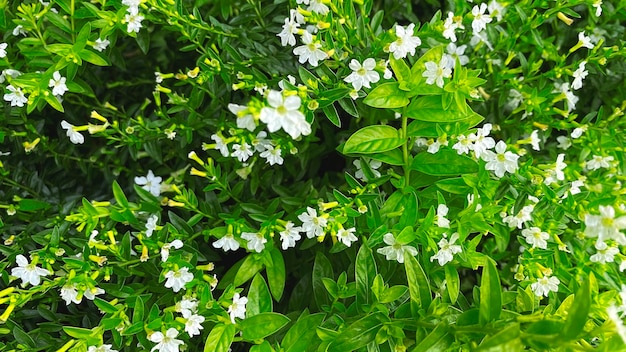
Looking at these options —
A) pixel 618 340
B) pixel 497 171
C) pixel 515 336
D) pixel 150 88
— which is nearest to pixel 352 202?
pixel 497 171

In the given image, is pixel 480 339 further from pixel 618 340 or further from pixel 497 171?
pixel 497 171

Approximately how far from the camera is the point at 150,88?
189 centimetres

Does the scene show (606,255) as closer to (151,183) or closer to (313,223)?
(313,223)

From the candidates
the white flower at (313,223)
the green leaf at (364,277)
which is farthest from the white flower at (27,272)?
the green leaf at (364,277)

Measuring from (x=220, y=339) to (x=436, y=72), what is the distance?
69 centimetres

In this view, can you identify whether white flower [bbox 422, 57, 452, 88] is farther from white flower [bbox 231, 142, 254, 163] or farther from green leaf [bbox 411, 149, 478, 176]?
white flower [bbox 231, 142, 254, 163]

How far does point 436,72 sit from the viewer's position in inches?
46.9

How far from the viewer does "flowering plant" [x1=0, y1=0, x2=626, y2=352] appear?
1.15 m

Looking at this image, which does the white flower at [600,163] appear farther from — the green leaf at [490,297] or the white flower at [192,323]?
Answer: the white flower at [192,323]

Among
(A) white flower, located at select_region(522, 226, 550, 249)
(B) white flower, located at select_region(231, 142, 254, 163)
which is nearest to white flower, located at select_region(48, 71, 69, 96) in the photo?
(B) white flower, located at select_region(231, 142, 254, 163)

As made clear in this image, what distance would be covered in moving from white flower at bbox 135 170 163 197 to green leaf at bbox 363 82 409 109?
2.09 feet

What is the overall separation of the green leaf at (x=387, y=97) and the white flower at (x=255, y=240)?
1.25 ft

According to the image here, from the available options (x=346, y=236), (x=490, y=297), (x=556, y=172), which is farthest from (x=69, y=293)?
(x=556, y=172)

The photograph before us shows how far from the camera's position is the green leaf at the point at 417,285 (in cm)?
112
